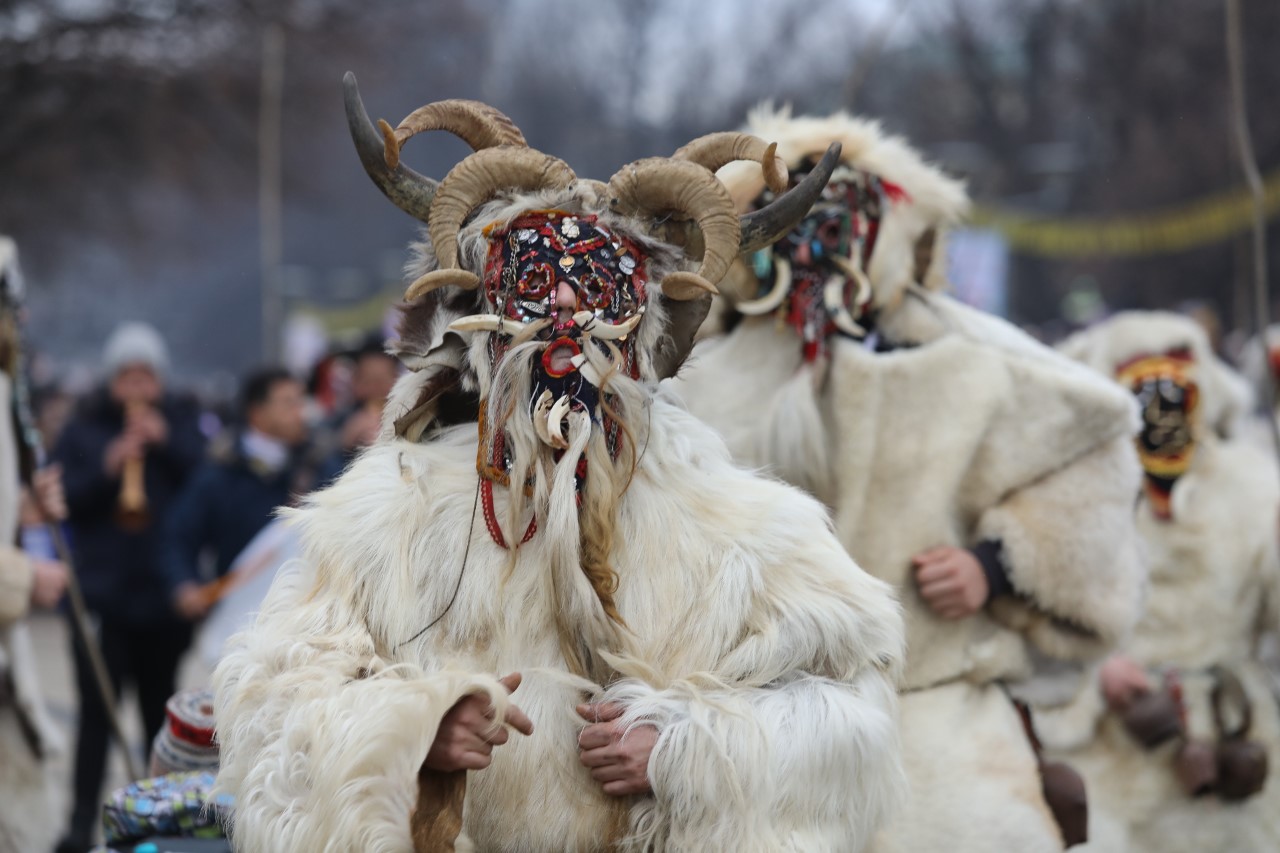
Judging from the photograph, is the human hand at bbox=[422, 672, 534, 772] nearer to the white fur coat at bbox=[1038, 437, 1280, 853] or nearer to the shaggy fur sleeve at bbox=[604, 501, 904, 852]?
the shaggy fur sleeve at bbox=[604, 501, 904, 852]

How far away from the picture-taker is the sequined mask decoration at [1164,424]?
5.95 meters

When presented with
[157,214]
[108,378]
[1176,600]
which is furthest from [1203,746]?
[157,214]

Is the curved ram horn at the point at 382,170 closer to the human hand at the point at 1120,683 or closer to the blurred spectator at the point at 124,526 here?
the human hand at the point at 1120,683

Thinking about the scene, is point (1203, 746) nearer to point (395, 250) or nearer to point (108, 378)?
point (108, 378)

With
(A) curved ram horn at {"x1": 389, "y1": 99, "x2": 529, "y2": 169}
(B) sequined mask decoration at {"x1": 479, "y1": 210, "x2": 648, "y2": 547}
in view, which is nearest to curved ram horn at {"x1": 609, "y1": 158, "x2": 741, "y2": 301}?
(B) sequined mask decoration at {"x1": 479, "y1": 210, "x2": 648, "y2": 547}

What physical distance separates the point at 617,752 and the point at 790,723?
0.35m

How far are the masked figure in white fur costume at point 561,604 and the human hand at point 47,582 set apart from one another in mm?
2311

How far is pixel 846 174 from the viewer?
427cm

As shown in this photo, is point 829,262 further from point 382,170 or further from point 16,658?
point 16,658

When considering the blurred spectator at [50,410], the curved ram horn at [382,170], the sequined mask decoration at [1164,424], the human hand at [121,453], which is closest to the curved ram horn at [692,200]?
the curved ram horn at [382,170]

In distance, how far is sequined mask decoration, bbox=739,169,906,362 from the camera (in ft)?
13.9

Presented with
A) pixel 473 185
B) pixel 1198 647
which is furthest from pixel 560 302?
pixel 1198 647

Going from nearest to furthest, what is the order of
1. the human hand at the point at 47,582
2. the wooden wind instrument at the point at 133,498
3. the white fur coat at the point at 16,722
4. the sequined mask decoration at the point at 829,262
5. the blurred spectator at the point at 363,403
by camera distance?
the sequined mask decoration at the point at 829,262
the white fur coat at the point at 16,722
the human hand at the point at 47,582
the blurred spectator at the point at 363,403
the wooden wind instrument at the point at 133,498

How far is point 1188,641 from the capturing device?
5.82 m
